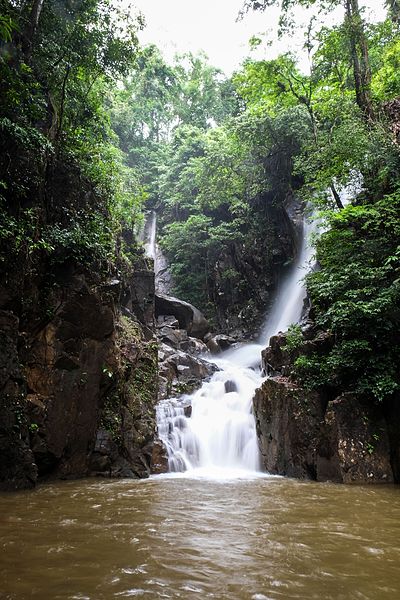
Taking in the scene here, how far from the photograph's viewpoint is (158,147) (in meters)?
33.8

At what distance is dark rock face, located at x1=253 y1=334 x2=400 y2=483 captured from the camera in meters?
8.45

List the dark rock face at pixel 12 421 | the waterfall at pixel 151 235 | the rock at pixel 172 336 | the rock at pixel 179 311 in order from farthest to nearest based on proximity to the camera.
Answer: the waterfall at pixel 151 235 → the rock at pixel 179 311 → the rock at pixel 172 336 → the dark rock face at pixel 12 421

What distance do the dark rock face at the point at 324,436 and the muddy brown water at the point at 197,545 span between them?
1451 millimetres

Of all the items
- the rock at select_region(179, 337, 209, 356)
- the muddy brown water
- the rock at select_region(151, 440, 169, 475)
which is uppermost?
the rock at select_region(179, 337, 209, 356)

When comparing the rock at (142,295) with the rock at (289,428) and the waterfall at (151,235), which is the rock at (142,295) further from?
the waterfall at (151,235)

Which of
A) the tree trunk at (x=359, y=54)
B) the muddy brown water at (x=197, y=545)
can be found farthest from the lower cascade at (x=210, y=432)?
the tree trunk at (x=359, y=54)

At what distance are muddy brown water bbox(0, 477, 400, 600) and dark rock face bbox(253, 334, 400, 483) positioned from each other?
4.76 feet

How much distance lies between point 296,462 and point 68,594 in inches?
293

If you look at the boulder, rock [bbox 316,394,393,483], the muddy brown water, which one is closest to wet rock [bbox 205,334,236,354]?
the boulder

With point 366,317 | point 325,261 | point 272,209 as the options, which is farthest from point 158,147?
point 366,317

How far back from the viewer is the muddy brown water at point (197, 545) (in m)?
3.06

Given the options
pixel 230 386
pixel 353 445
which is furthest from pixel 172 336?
pixel 353 445

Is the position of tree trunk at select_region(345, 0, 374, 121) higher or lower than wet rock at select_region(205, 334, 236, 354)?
higher

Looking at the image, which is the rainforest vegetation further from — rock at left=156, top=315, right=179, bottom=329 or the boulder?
the boulder
